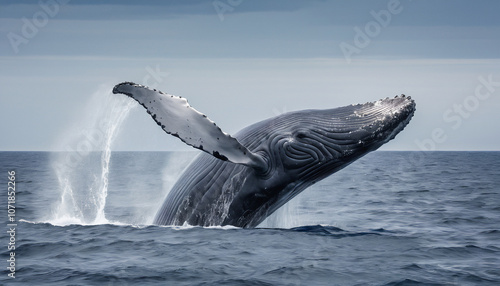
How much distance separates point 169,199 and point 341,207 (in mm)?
9262

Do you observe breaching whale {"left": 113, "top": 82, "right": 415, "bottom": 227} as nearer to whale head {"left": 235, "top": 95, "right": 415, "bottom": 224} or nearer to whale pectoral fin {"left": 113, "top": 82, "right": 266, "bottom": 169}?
whale head {"left": 235, "top": 95, "right": 415, "bottom": 224}

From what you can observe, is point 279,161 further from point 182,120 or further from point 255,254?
point 182,120

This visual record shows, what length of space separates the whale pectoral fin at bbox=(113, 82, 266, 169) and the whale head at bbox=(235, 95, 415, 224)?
1.09 m

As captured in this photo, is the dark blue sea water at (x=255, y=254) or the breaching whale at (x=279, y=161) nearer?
the dark blue sea water at (x=255, y=254)

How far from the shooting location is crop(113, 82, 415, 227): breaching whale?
8734mm

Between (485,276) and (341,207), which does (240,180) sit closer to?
(485,276)

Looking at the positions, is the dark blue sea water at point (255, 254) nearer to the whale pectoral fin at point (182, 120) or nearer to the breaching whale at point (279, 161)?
the breaching whale at point (279, 161)

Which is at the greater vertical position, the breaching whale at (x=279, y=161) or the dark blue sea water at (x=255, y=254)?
the breaching whale at (x=279, y=161)

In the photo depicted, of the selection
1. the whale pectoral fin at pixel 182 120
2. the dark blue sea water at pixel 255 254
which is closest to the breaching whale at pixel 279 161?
the dark blue sea water at pixel 255 254

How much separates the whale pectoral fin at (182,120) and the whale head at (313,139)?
109 centimetres

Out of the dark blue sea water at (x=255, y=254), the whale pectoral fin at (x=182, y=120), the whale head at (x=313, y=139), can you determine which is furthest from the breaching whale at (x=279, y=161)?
the whale pectoral fin at (x=182, y=120)

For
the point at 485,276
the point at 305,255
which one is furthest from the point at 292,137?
the point at 485,276

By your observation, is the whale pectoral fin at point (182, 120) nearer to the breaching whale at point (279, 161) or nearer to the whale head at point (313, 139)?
the breaching whale at point (279, 161)

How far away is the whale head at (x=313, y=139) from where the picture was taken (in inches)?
344
